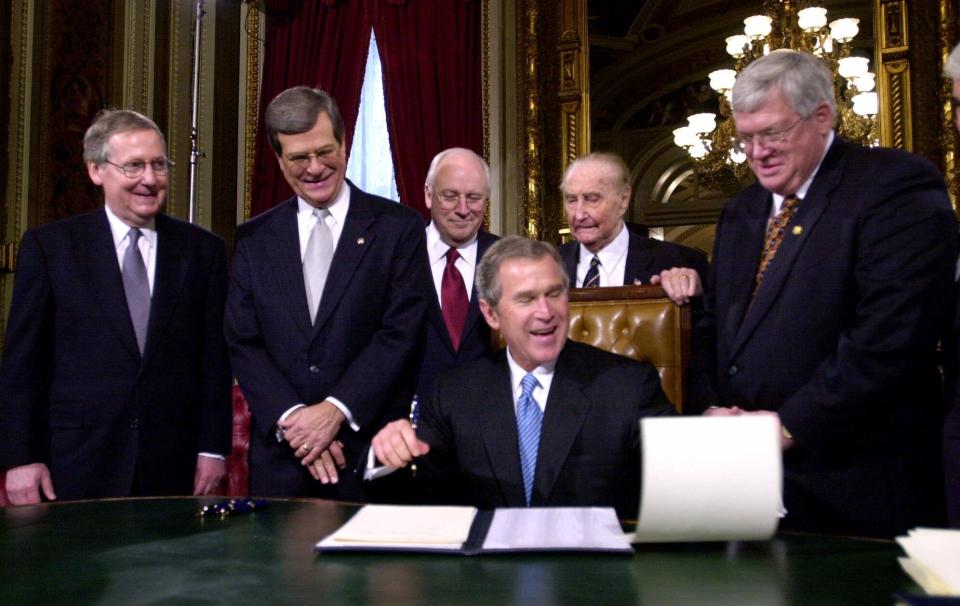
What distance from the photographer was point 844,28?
226 inches

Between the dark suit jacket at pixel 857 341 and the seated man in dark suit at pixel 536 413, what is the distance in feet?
0.98

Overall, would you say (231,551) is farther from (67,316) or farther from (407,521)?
(67,316)

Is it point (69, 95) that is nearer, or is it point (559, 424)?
point (559, 424)

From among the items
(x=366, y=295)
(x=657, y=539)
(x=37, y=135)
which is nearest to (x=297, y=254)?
(x=366, y=295)

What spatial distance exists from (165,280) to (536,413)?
4.01 feet

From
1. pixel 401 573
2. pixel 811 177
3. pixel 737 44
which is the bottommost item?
pixel 401 573

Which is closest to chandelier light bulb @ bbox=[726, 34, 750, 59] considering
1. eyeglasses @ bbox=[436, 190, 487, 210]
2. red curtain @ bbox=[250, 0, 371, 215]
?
red curtain @ bbox=[250, 0, 371, 215]

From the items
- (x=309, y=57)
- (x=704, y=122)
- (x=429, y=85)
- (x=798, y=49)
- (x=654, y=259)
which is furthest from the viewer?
(x=309, y=57)

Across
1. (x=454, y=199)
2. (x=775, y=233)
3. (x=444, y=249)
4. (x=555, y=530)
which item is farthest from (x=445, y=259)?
(x=555, y=530)

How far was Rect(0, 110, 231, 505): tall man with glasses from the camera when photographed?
8.48 feet

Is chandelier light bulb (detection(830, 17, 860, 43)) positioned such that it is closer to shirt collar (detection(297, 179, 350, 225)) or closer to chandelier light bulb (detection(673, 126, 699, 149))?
chandelier light bulb (detection(673, 126, 699, 149))

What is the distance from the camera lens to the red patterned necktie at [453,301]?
3111mm

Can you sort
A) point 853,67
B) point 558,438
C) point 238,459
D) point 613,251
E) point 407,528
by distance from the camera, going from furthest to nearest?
point 853,67, point 238,459, point 613,251, point 558,438, point 407,528

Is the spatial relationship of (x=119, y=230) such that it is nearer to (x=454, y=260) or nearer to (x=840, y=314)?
(x=454, y=260)
